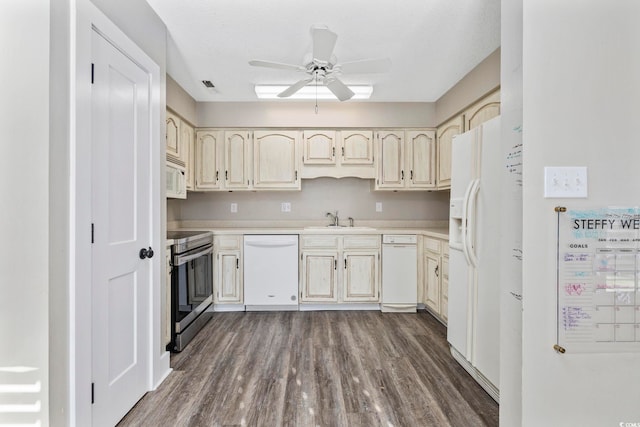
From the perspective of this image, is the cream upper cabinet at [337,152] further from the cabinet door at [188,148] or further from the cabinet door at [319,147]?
A: the cabinet door at [188,148]

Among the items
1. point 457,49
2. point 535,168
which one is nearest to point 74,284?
point 535,168

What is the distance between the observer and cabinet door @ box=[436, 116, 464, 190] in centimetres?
338

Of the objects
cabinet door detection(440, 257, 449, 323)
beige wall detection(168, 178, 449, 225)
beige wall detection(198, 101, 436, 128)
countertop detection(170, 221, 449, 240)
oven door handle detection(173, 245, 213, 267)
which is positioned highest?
beige wall detection(198, 101, 436, 128)

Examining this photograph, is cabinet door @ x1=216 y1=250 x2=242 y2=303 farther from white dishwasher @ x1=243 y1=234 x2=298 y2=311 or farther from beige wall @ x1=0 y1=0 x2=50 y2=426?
beige wall @ x1=0 y1=0 x2=50 y2=426

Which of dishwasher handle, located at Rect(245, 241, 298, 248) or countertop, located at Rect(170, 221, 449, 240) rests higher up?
countertop, located at Rect(170, 221, 449, 240)

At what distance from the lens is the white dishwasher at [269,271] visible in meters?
3.53

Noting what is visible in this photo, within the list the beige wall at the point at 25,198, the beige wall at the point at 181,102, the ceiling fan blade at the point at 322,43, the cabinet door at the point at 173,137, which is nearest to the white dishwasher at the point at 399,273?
the ceiling fan blade at the point at 322,43

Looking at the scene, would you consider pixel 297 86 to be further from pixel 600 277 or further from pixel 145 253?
pixel 600 277

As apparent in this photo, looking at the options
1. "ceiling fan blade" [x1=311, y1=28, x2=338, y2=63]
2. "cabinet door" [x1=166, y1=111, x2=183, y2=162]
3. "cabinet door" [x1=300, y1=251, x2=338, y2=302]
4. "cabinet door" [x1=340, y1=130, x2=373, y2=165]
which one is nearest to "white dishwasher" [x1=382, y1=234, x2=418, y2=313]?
"cabinet door" [x1=300, y1=251, x2=338, y2=302]

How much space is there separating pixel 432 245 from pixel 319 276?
1.30m

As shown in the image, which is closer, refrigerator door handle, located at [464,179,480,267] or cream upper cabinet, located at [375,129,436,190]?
refrigerator door handle, located at [464,179,480,267]

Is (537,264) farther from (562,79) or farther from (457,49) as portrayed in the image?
(457,49)

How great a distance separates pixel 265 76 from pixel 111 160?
1.85m

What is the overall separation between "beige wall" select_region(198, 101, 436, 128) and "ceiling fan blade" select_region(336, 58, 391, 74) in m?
1.40
